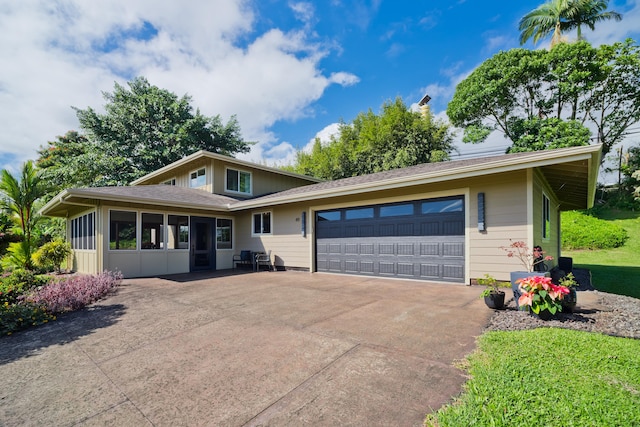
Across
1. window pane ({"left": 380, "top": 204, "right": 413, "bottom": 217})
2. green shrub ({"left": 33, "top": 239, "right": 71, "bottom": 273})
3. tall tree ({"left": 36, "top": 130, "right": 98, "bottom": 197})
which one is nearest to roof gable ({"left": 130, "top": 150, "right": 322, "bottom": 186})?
green shrub ({"left": 33, "top": 239, "right": 71, "bottom": 273})

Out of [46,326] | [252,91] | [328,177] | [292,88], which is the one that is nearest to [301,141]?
[328,177]

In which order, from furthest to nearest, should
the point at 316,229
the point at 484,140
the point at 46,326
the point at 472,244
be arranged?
1. the point at 484,140
2. the point at 316,229
3. the point at 472,244
4. the point at 46,326

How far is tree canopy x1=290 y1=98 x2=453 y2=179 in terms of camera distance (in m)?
19.3

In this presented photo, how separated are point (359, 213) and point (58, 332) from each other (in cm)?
708

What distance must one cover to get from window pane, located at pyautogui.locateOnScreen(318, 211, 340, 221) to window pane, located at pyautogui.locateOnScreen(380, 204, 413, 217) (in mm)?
1627

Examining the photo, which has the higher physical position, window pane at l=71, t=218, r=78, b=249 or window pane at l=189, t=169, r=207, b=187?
window pane at l=189, t=169, r=207, b=187

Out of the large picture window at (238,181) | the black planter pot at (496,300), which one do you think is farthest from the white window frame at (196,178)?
the black planter pot at (496,300)

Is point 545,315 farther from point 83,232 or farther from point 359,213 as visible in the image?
point 83,232

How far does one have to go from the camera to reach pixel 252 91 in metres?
13.6

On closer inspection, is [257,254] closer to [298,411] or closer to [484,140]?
[298,411]

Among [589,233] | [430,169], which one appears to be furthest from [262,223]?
[589,233]

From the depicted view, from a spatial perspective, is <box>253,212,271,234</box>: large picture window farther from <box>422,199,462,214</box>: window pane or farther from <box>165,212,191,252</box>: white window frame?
<box>422,199,462,214</box>: window pane

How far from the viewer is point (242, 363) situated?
2883mm

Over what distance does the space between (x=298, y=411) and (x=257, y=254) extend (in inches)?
363
